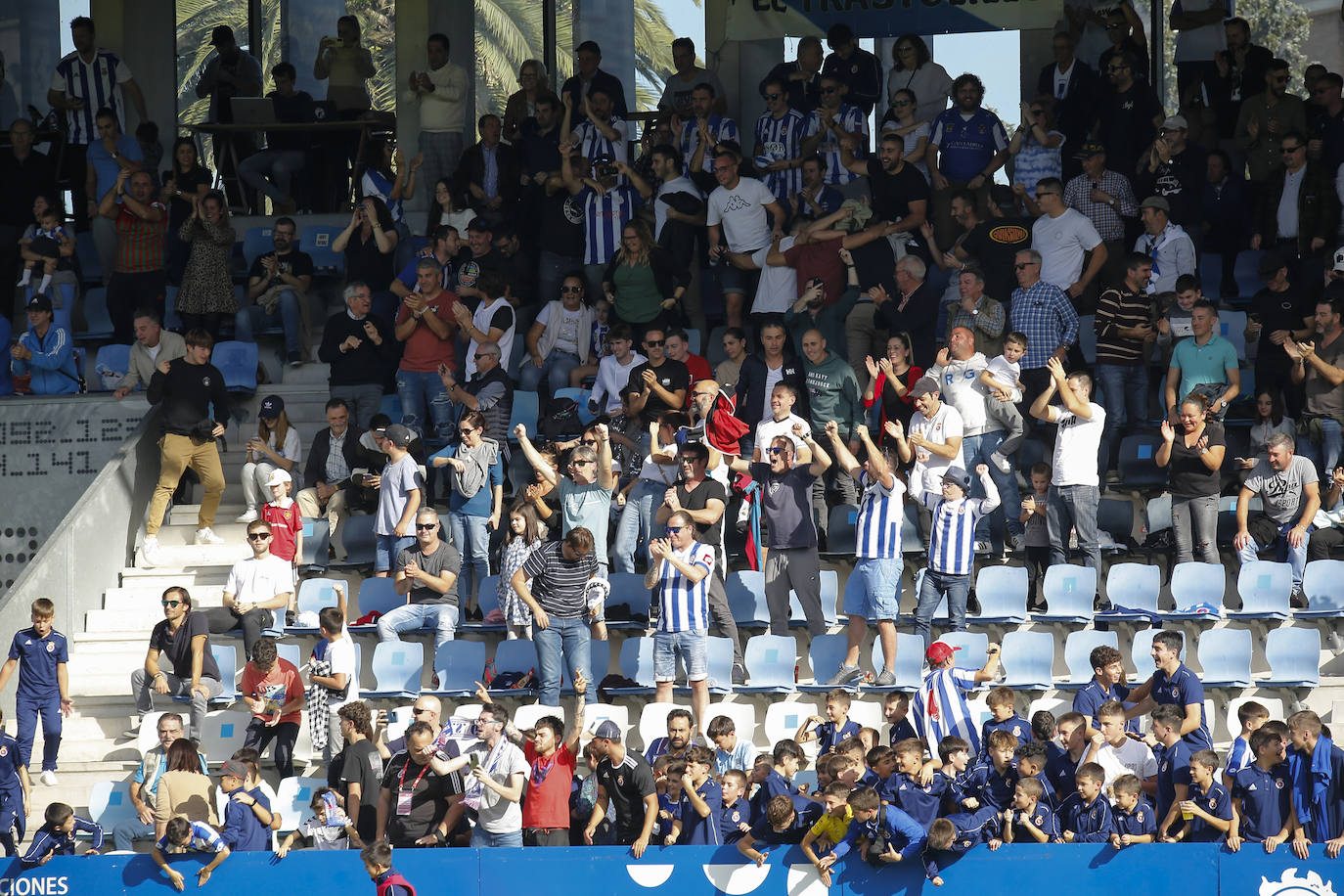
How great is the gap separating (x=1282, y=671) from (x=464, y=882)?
598cm

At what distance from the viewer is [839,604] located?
14609mm

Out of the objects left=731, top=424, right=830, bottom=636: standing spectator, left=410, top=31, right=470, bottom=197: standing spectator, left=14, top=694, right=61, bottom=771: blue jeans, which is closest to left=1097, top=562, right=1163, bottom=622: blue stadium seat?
left=731, top=424, right=830, bottom=636: standing spectator

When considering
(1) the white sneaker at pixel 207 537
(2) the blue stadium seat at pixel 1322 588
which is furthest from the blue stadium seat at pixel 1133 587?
(1) the white sneaker at pixel 207 537

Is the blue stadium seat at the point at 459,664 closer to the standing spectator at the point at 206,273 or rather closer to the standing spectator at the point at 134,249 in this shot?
the standing spectator at the point at 206,273

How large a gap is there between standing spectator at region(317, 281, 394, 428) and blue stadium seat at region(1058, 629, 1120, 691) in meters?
6.08

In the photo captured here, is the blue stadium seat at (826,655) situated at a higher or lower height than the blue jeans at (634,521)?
lower

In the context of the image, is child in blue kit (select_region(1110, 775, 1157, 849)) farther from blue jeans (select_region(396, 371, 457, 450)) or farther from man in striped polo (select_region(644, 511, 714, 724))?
blue jeans (select_region(396, 371, 457, 450))

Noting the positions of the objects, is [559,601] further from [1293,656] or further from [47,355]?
[47,355]

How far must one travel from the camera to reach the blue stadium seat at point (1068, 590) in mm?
13773

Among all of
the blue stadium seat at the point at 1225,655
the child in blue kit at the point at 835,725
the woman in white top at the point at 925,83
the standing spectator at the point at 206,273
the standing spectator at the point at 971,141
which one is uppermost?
the woman in white top at the point at 925,83

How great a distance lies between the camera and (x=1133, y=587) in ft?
45.6

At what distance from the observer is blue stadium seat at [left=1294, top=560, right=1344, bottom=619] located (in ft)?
44.5

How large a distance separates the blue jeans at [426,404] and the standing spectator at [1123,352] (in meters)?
4.43

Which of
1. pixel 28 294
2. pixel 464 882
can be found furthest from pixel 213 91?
pixel 464 882
